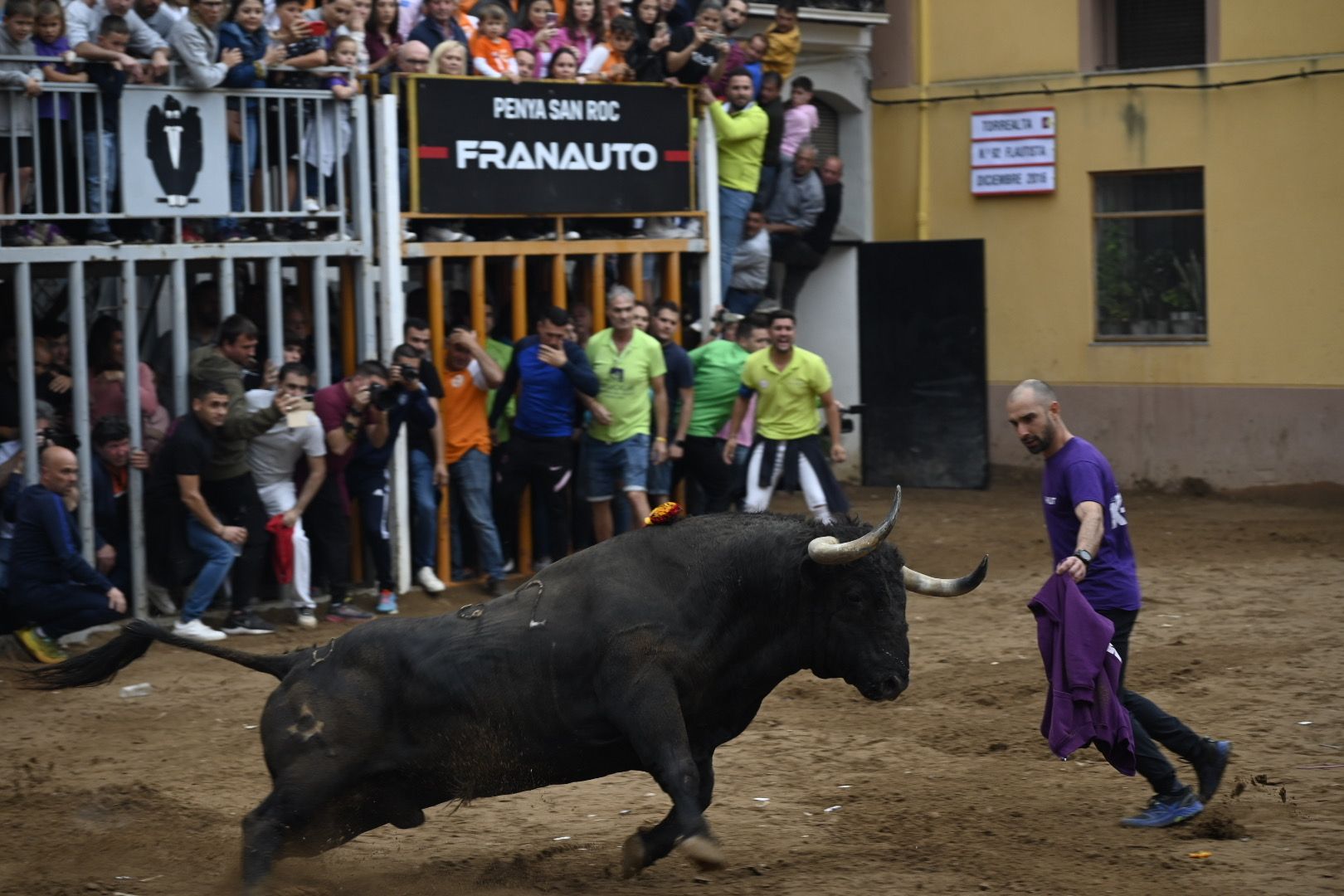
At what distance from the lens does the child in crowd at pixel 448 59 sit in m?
12.8

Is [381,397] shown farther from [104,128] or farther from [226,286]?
[104,128]

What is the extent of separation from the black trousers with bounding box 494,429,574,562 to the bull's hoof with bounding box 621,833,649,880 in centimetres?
653

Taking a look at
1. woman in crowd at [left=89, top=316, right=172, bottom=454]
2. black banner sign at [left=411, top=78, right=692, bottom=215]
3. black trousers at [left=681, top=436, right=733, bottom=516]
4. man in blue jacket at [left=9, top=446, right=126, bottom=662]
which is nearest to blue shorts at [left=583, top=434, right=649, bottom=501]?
black trousers at [left=681, top=436, right=733, bottom=516]

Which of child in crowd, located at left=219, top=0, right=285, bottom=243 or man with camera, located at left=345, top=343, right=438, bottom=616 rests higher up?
child in crowd, located at left=219, top=0, right=285, bottom=243

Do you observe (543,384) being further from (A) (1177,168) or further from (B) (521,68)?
(A) (1177,168)

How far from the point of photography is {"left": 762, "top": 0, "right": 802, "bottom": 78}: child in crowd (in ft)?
52.5

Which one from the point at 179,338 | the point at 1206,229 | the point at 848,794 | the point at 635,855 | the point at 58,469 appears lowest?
the point at 848,794

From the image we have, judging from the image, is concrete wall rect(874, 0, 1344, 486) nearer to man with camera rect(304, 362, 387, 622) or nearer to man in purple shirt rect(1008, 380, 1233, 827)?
man with camera rect(304, 362, 387, 622)

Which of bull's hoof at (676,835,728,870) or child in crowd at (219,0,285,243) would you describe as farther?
child in crowd at (219,0,285,243)

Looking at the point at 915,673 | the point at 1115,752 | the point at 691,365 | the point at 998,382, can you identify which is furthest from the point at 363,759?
the point at 998,382

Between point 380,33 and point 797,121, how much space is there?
4944mm

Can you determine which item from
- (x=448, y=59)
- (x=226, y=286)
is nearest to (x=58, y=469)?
(x=226, y=286)

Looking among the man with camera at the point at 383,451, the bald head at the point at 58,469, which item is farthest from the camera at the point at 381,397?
the bald head at the point at 58,469

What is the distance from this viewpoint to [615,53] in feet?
45.9
